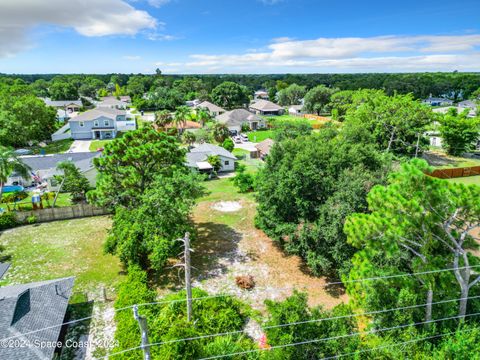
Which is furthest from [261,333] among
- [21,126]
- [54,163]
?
[21,126]

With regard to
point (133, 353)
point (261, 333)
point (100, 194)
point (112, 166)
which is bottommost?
point (261, 333)

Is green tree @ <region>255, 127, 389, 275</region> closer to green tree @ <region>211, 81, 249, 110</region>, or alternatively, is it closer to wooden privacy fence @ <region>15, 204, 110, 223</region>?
wooden privacy fence @ <region>15, 204, 110, 223</region>

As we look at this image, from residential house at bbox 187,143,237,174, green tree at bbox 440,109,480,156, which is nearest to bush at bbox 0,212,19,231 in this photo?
residential house at bbox 187,143,237,174

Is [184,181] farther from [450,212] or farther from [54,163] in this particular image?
[54,163]

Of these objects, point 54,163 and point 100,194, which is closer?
point 100,194

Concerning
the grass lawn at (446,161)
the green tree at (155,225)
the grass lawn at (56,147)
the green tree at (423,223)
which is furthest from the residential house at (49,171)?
the grass lawn at (446,161)

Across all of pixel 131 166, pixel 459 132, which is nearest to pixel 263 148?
pixel 131 166
